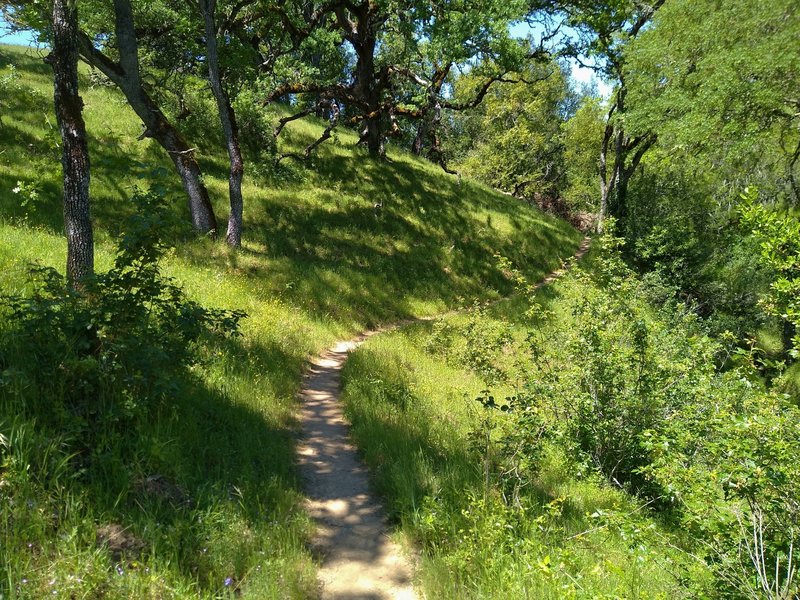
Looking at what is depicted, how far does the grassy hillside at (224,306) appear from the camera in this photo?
11.1ft

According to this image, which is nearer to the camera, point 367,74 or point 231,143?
point 231,143

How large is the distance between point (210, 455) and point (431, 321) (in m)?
9.84

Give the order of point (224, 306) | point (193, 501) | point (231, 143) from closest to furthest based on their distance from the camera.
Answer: point (193, 501) < point (224, 306) < point (231, 143)

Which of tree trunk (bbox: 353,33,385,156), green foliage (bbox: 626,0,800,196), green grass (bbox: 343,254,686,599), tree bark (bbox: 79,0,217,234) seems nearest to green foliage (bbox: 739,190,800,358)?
green grass (bbox: 343,254,686,599)

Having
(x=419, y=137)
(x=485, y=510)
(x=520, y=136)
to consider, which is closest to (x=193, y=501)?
(x=485, y=510)

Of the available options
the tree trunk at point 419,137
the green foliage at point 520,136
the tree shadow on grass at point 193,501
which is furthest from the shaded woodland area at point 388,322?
the green foliage at point 520,136

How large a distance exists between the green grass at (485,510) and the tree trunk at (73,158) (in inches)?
181

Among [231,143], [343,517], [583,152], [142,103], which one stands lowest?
[343,517]

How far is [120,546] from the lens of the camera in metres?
3.44

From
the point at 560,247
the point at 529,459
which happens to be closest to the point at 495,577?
the point at 529,459

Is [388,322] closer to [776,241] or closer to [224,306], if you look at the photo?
[224,306]

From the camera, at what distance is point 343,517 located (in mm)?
5051

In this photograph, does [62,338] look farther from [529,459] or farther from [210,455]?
[529,459]

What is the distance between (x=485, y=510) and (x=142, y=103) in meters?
12.2
